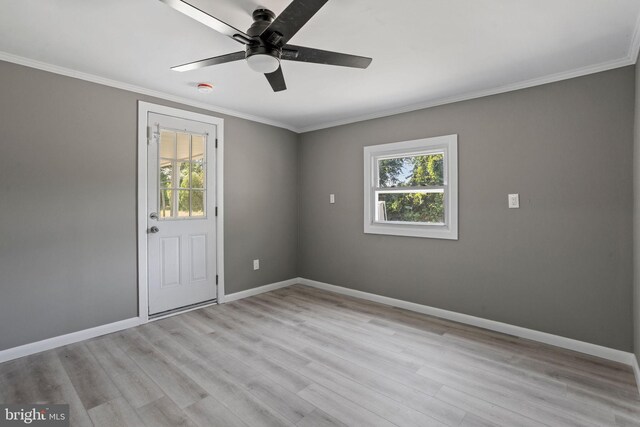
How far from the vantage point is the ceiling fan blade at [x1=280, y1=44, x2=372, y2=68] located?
1847 millimetres

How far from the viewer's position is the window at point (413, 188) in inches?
132

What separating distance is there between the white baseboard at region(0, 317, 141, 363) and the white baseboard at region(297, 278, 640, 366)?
2578mm

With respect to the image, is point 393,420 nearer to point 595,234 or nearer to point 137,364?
point 137,364

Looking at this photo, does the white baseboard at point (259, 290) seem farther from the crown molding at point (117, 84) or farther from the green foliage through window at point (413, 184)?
the crown molding at point (117, 84)

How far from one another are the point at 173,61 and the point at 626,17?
3.13 m

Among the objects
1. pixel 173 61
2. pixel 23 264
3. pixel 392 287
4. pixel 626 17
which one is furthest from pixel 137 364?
pixel 626 17

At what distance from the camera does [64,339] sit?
269 centimetres

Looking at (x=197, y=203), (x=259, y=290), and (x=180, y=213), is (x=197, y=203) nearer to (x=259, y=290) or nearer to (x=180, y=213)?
(x=180, y=213)

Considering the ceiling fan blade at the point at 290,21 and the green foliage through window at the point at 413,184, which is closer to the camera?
the ceiling fan blade at the point at 290,21

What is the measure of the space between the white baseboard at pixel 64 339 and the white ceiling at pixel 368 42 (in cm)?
230

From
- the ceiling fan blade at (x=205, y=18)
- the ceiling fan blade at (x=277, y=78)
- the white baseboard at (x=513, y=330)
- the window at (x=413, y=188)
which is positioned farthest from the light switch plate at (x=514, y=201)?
the ceiling fan blade at (x=205, y=18)

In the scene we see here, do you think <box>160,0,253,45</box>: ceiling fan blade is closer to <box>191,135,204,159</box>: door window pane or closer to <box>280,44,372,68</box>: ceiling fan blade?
<box>280,44,372,68</box>: ceiling fan blade

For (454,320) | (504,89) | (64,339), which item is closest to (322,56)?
(504,89)

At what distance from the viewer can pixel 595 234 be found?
8.39ft
